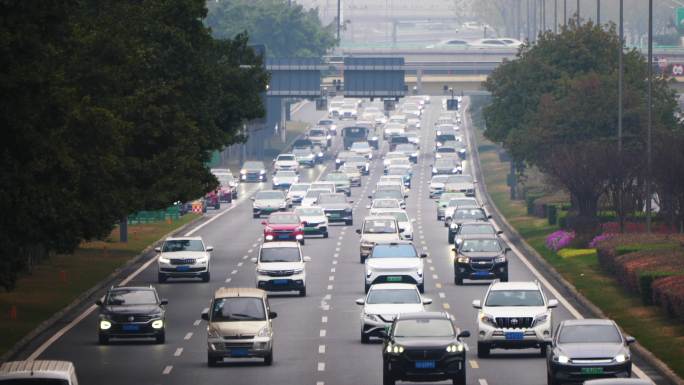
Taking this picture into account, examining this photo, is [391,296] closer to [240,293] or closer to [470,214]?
[240,293]

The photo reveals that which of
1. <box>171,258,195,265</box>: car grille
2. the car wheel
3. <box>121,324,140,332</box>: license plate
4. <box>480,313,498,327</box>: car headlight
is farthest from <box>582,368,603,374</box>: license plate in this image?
<box>171,258,195,265</box>: car grille

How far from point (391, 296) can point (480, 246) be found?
654 inches

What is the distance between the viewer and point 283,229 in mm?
83125

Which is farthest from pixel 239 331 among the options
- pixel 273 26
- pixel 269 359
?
pixel 273 26

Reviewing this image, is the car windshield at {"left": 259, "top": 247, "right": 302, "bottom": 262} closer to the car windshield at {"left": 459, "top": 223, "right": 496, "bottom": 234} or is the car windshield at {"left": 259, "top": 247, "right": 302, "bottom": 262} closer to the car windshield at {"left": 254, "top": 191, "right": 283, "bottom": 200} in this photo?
the car windshield at {"left": 459, "top": 223, "right": 496, "bottom": 234}

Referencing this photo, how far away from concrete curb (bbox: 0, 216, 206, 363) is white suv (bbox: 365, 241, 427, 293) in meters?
9.17

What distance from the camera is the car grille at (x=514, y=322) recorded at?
45344 millimetres

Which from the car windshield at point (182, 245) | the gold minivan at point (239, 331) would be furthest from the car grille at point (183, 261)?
the gold minivan at point (239, 331)

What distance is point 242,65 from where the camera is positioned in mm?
80812

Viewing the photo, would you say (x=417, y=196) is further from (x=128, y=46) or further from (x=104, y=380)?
(x=104, y=380)

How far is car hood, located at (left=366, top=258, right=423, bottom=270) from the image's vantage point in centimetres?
6281

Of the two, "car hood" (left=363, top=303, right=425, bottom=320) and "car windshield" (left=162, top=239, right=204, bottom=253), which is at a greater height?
"car hood" (left=363, top=303, right=425, bottom=320)

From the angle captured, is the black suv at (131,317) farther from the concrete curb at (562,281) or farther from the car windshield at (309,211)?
the car windshield at (309,211)

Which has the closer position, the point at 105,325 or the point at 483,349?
the point at 483,349
